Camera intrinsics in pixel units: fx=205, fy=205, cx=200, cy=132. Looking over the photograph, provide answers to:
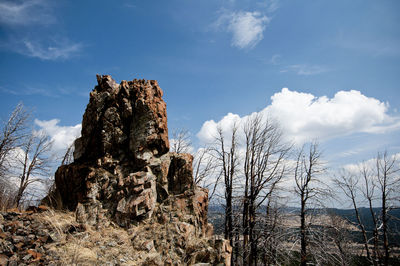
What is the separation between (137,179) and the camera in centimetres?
832

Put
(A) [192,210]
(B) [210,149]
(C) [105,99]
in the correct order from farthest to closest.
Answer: (B) [210,149] → (C) [105,99] → (A) [192,210]

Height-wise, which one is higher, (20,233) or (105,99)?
(105,99)

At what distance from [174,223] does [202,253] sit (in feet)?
4.75

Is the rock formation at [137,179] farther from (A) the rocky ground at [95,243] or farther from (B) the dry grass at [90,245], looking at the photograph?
(B) the dry grass at [90,245]

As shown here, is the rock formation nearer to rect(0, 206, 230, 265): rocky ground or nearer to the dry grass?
rect(0, 206, 230, 265): rocky ground

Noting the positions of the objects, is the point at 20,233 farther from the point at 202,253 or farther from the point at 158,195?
the point at 202,253

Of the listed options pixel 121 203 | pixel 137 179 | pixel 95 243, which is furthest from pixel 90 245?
pixel 137 179

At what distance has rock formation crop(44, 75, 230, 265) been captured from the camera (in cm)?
735

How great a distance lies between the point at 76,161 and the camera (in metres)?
9.45

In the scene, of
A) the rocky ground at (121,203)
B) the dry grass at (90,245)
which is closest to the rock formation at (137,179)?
the rocky ground at (121,203)

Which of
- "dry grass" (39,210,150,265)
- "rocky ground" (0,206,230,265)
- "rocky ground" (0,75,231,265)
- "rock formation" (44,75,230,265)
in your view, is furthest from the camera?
"rock formation" (44,75,230,265)

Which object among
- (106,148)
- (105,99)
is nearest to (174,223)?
(106,148)

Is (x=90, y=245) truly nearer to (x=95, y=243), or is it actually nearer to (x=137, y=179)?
(x=95, y=243)

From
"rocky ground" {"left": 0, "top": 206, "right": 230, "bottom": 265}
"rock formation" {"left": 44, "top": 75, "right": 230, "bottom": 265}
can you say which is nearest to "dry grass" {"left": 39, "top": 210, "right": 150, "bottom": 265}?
"rocky ground" {"left": 0, "top": 206, "right": 230, "bottom": 265}
